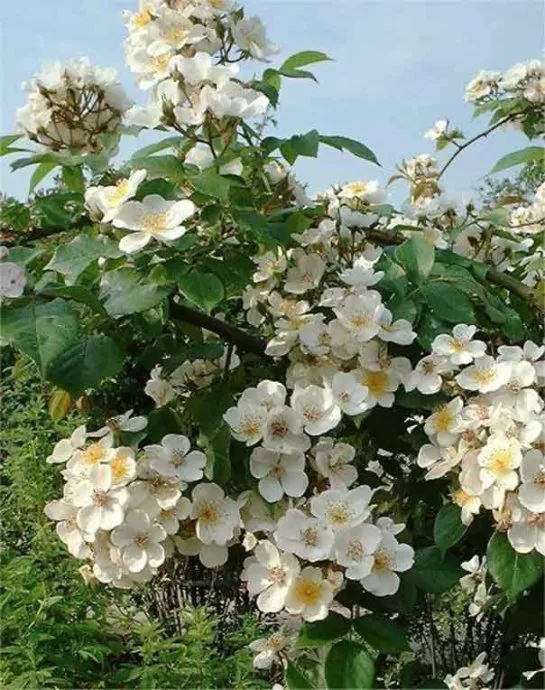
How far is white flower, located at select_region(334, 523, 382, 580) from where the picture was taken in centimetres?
115

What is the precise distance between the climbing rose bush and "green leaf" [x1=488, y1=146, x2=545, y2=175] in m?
0.30

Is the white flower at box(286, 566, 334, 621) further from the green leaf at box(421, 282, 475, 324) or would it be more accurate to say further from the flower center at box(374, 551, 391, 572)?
the green leaf at box(421, 282, 475, 324)

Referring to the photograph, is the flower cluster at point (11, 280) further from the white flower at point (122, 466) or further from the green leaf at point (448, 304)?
the green leaf at point (448, 304)

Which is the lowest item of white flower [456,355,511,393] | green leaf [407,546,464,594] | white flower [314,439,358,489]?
green leaf [407,546,464,594]

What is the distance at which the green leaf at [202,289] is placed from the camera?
1.16 m

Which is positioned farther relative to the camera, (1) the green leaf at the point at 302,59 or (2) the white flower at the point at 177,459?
(1) the green leaf at the point at 302,59

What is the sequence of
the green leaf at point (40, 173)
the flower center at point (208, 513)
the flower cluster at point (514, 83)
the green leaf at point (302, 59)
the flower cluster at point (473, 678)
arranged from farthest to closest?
the flower cluster at point (514, 83)
the flower cluster at point (473, 678)
the green leaf at point (302, 59)
the green leaf at point (40, 173)
the flower center at point (208, 513)

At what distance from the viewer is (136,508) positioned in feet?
3.93

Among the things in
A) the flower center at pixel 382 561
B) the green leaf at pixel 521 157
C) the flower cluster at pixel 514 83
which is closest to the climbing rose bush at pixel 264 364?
the flower center at pixel 382 561

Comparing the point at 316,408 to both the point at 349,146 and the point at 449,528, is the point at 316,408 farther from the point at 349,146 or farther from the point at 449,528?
the point at 349,146

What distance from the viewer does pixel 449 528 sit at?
3.97 ft

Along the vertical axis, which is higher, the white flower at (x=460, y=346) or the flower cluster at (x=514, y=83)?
the flower cluster at (x=514, y=83)

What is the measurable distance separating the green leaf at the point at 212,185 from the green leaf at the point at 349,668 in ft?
1.79

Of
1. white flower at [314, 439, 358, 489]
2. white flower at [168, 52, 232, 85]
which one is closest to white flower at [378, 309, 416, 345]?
white flower at [314, 439, 358, 489]
